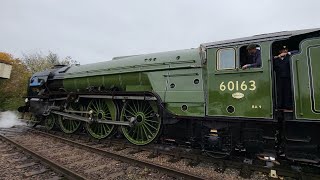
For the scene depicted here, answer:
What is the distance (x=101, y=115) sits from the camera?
31.0 ft

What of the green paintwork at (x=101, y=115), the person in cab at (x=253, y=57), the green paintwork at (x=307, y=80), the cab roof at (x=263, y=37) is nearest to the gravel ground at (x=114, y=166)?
the green paintwork at (x=101, y=115)

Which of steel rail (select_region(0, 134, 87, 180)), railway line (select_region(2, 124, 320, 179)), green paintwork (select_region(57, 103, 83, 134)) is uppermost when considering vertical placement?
green paintwork (select_region(57, 103, 83, 134))

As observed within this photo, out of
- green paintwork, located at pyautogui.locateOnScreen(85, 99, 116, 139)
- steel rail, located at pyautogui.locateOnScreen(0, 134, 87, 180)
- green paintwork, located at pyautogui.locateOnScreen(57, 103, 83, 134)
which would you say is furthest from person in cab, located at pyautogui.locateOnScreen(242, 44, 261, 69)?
green paintwork, located at pyautogui.locateOnScreen(57, 103, 83, 134)

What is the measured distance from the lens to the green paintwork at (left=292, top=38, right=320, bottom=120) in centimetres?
511

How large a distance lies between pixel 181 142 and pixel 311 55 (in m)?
4.03

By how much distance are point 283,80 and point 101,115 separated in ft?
20.5

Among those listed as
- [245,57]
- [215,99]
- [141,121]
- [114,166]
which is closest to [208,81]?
[215,99]

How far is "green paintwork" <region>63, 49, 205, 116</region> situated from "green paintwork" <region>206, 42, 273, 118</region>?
0.40m

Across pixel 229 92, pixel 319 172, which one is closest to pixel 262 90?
pixel 229 92

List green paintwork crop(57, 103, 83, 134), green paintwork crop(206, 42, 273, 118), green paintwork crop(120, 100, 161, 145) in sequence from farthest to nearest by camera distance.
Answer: green paintwork crop(57, 103, 83, 134), green paintwork crop(120, 100, 161, 145), green paintwork crop(206, 42, 273, 118)

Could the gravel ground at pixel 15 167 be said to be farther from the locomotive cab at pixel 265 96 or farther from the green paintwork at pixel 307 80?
the green paintwork at pixel 307 80

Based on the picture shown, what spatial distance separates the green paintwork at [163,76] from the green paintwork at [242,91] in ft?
1.31

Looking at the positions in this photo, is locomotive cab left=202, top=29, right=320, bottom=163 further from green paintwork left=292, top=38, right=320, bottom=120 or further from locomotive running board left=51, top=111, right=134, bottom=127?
locomotive running board left=51, top=111, right=134, bottom=127

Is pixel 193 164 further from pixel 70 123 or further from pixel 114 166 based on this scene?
pixel 70 123
